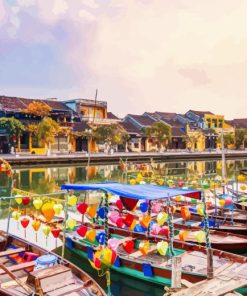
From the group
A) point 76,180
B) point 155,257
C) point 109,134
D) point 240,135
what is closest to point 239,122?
point 240,135

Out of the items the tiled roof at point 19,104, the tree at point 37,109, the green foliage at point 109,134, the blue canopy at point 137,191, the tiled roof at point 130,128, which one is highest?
the tiled roof at point 19,104

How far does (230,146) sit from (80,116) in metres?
34.1

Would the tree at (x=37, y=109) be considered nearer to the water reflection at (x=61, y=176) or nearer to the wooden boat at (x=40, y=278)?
the water reflection at (x=61, y=176)

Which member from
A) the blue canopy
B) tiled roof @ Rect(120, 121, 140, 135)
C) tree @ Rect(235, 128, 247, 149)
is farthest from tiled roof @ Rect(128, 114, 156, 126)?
the blue canopy

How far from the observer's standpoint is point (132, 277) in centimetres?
1121

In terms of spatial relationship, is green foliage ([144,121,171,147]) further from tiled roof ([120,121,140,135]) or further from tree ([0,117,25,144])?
tree ([0,117,25,144])

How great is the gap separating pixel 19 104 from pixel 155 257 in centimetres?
4748

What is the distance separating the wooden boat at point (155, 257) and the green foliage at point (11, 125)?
→ 39270 mm

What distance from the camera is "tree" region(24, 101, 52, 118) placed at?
5297 centimetres

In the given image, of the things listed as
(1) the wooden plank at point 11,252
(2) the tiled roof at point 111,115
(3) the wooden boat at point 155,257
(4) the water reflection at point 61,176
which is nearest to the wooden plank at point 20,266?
(1) the wooden plank at point 11,252

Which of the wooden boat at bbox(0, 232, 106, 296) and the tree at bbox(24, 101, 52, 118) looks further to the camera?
the tree at bbox(24, 101, 52, 118)

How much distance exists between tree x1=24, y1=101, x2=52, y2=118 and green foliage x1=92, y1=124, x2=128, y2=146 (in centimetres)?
784

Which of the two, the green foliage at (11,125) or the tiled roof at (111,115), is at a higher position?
the tiled roof at (111,115)

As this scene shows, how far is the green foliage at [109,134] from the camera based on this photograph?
56081 millimetres
